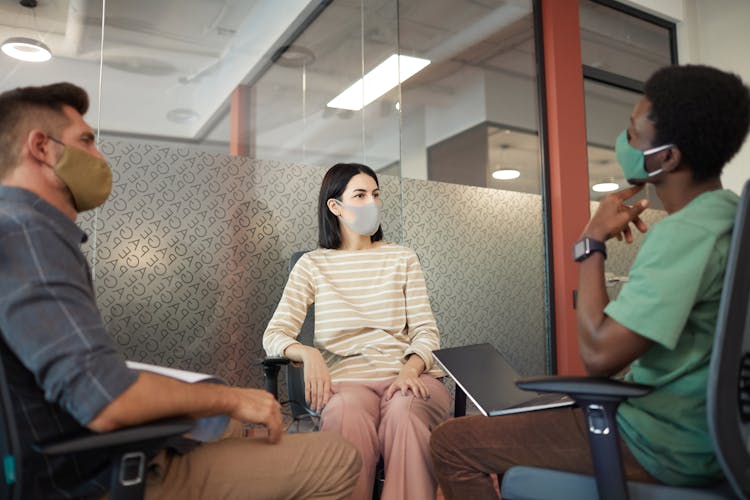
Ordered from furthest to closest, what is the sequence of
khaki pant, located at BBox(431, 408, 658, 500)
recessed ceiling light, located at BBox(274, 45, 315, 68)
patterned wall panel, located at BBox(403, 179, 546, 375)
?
patterned wall panel, located at BBox(403, 179, 546, 375) → recessed ceiling light, located at BBox(274, 45, 315, 68) → khaki pant, located at BBox(431, 408, 658, 500)

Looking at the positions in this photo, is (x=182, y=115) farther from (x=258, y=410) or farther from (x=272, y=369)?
(x=258, y=410)

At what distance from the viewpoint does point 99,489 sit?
100 cm

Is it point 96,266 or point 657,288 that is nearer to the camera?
point 657,288

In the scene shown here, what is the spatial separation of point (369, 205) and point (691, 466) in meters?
1.35


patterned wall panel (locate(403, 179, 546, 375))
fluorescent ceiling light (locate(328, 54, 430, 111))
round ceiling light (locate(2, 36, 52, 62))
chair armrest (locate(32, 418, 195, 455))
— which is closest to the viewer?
chair armrest (locate(32, 418, 195, 455))

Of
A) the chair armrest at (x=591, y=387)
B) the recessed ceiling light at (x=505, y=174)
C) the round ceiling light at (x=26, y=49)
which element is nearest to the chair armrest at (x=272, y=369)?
the chair armrest at (x=591, y=387)

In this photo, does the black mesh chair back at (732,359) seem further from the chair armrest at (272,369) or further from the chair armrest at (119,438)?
the chair armrest at (272,369)

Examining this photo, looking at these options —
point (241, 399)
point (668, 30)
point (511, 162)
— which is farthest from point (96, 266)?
point (668, 30)

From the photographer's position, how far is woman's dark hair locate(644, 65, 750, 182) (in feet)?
3.86

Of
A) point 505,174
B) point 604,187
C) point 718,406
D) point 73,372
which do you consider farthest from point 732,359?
point 604,187

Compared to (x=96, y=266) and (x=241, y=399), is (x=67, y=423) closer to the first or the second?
(x=241, y=399)

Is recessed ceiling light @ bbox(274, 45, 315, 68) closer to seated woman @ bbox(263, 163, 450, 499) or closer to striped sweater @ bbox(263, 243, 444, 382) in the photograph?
seated woman @ bbox(263, 163, 450, 499)

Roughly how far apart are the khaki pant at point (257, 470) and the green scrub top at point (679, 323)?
1.95ft

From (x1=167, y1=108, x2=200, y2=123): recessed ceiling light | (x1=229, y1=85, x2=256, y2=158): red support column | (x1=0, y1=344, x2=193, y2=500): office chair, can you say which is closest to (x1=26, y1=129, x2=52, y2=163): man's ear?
(x1=0, y1=344, x2=193, y2=500): office chair
